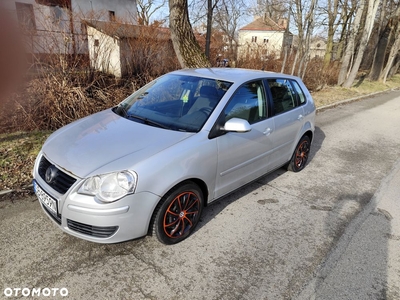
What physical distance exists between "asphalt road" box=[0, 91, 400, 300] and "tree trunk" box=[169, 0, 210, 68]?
4310mm

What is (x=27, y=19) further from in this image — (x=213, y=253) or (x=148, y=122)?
(x=213, y=253)

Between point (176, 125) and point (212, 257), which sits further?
point (176, 125)

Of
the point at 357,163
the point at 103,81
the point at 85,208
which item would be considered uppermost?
the point at 103,81

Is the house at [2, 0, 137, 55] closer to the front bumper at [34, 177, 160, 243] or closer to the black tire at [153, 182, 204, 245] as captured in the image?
the front bumper at [34, 177, 160, 243]

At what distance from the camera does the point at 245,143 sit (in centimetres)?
317

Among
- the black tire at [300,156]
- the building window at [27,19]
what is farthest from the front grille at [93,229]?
the building window at [27,19]

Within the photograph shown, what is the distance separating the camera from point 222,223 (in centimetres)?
316

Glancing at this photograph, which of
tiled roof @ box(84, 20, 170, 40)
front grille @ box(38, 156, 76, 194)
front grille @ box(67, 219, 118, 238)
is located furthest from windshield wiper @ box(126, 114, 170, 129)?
tiled roof @ box(84, 20, 170, 40)

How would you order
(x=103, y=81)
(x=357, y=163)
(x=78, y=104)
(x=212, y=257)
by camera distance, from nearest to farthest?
1. (x=212, y=257)
2. (x=357, y=163)
3. (x=78, y=104)
4. (x=103, y=81)

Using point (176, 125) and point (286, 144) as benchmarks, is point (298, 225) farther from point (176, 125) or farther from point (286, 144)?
point (176, 125)

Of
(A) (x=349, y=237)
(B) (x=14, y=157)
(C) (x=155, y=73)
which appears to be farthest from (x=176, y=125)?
(C) (x=155, y=73)

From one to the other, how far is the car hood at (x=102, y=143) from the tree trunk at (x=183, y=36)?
461cm

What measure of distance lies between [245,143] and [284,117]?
0.99m

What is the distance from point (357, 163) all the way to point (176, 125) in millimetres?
4054
